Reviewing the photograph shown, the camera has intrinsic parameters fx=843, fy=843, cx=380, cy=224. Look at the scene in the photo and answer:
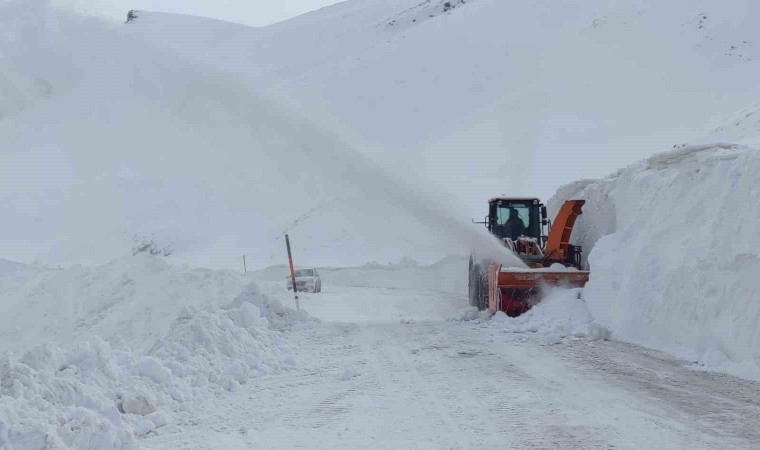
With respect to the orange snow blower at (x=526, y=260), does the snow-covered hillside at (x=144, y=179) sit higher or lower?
higher

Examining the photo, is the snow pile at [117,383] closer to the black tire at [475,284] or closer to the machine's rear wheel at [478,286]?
the machine's rear wheel at [478,286]

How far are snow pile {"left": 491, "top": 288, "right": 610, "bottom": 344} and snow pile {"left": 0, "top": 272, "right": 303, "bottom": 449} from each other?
399 cm

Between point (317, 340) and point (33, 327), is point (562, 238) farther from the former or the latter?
point (33, 327)

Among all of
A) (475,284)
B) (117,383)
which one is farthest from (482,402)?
(475,284)

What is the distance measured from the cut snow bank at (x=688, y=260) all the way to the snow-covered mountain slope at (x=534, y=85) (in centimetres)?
3069

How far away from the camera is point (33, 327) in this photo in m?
19.2

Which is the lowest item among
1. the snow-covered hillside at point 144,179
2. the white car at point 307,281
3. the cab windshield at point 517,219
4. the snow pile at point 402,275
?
the snow pile at point 402,275

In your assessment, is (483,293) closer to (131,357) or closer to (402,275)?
(131,357)

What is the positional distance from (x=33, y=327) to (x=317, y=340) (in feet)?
30.7

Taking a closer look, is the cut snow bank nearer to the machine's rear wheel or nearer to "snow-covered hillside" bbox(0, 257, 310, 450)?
the machine's rear wheel

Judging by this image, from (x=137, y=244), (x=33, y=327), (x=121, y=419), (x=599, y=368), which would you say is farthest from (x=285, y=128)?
(x=137, y=244)

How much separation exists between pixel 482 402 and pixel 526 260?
8.89m

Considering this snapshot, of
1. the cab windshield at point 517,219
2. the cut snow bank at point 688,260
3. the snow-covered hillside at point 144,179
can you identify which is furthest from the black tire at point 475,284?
the snow-covered hillside at point 144,179

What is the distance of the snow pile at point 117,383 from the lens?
589 centimetres
